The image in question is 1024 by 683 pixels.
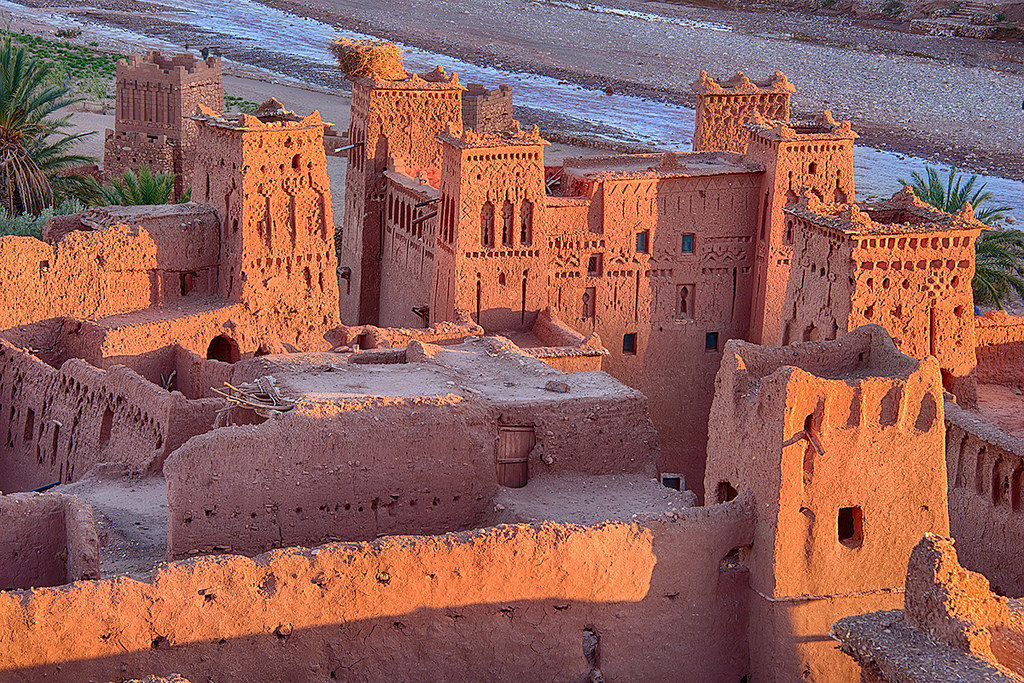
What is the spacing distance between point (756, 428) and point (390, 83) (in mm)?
16959

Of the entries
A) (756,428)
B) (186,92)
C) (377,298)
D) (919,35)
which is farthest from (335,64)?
(756,428)

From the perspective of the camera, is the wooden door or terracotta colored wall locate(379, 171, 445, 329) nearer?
the wooden door

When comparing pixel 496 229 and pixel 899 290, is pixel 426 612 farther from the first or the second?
pixel 496 229

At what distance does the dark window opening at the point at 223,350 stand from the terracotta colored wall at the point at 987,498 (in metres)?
11.6

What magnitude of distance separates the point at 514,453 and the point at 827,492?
16.2 ft

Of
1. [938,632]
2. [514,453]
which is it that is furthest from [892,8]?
[938,632]

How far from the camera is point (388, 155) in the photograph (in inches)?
1400

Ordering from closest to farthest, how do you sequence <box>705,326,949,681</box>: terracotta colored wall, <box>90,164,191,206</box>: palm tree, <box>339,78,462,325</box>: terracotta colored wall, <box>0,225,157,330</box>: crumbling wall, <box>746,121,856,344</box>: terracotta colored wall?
<box>705,326,949,681</box>: terracotta colored wall, <box>0,225,157,330</box>: crumbling wall, <box>746,121,856,344</box>: terracotta colored wall, <box>339,78,462,325</box>: terracotta colored wall, <box>90,164,191,206</box>: palm tree

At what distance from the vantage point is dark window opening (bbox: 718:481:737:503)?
70.1 feet

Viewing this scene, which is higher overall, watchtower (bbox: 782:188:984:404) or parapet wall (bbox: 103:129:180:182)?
watchtower (bbox: 782:188:984:404)

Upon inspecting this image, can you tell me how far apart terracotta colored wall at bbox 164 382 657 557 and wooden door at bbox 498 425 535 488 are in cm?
14

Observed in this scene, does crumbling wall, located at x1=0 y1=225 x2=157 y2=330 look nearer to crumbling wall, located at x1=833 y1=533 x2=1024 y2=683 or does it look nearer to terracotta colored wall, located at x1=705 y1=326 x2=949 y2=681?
terracotta colored wall, located at x1=705 y1=326 x2=949 y2=681

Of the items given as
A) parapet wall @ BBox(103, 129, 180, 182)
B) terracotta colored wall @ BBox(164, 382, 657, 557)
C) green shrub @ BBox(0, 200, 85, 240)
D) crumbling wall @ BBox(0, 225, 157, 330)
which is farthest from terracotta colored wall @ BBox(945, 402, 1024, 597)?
parapet wall @ BBox(103, 129, 180, 182)

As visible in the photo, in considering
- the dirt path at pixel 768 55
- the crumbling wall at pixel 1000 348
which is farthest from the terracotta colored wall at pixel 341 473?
the dirt path at pixel 768 55
